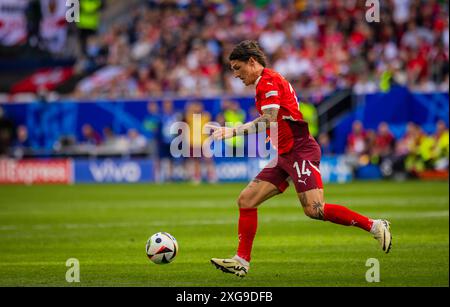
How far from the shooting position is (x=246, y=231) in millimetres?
10125

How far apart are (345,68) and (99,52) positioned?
10982 millimetres

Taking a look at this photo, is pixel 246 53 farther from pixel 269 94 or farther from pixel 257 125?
pixel 257 125

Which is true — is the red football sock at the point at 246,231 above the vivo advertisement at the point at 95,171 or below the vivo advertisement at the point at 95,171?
below

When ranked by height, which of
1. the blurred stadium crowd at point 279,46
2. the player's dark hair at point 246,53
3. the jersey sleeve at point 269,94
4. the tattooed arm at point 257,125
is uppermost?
the blurred stadium crowd at point 279,46

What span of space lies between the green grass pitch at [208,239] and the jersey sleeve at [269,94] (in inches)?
73.6

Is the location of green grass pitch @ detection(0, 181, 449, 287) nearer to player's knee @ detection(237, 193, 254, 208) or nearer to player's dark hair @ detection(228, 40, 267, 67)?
player's knee @ detection(237, 193, 254, 208)

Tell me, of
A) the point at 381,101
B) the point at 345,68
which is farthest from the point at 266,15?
the point at 381,101

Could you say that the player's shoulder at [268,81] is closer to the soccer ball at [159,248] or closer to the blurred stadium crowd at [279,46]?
the soccer ball at [159,248]

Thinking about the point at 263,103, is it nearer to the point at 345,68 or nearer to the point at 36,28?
the point at 345,68

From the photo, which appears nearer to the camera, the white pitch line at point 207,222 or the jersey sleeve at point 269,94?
the jersey sleeve at point 269,94

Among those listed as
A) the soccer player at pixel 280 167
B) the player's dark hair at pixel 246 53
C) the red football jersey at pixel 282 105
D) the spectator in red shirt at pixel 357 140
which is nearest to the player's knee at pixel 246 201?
the soccer player at pixel 280 167

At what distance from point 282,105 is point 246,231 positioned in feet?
4.67

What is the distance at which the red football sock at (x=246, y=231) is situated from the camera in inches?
397

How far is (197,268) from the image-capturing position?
36.2ft
